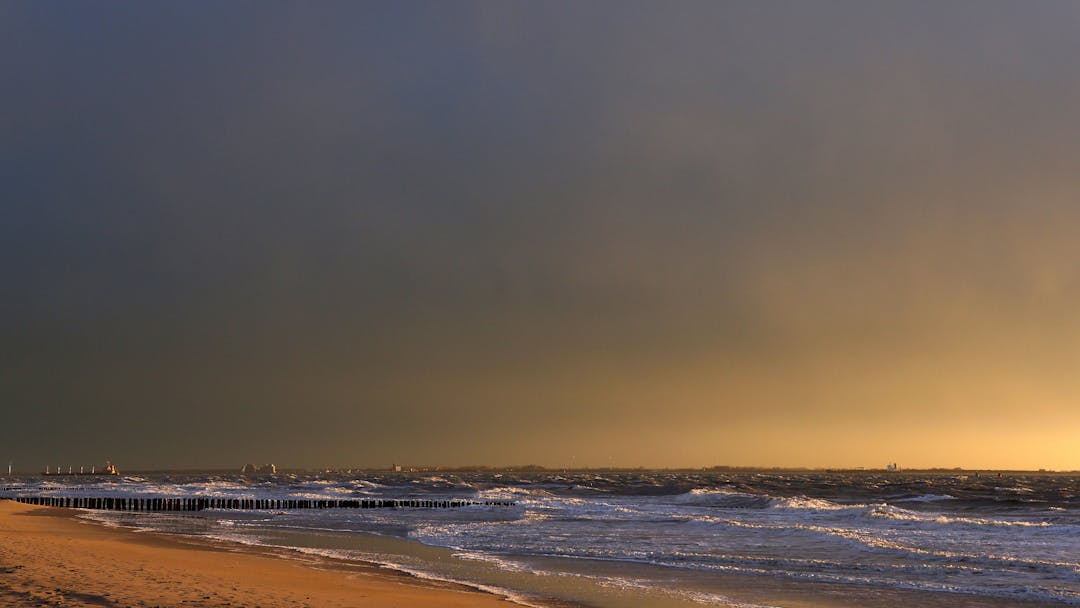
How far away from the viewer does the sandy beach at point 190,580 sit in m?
16.2

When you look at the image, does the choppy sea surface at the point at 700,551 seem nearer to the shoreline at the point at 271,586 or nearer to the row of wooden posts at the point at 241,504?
the shoreline at the point at 271,586

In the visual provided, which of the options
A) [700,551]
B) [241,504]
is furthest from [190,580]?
[241,504]

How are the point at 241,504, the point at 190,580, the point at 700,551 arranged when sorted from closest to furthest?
the point at 190,580
the point at 700,551
the point at 241,504

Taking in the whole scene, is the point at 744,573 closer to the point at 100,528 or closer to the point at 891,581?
the point at 891,581

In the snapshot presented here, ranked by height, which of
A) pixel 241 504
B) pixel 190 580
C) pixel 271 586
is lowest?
pixel 241 504

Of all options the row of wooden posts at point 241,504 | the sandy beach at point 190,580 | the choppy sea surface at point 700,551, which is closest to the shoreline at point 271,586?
the sandy beach at point 190,580

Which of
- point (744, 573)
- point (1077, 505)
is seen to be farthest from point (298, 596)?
point (1077, 505)

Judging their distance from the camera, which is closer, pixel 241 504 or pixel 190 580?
pixel 190 580

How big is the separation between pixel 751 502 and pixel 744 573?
1812 inches

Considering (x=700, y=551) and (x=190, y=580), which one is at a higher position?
→ (x=190, y=580)

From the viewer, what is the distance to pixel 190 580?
19.7m

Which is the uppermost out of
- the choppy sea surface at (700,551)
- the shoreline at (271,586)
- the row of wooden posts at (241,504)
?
the shoreline at (271,586)

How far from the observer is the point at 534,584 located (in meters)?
23.0

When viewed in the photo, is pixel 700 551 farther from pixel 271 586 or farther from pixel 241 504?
pixel 241 504
